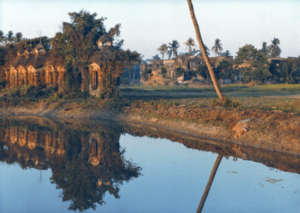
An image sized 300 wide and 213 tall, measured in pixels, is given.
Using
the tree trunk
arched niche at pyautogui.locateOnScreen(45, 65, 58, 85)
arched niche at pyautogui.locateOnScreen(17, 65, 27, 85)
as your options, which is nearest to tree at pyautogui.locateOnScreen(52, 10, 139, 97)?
arched niche at pyautogui.locateOnScreen(45, 65, 58, 85)

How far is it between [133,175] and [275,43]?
3834 inches

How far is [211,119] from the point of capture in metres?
17.4

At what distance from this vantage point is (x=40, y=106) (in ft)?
96.6

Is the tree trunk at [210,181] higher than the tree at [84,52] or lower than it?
lower

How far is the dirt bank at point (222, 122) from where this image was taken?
1355cm

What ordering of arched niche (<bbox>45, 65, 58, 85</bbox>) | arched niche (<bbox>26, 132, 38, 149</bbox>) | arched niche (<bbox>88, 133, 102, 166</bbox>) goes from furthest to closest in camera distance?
arched niche (<bbox>45, 65, 58, 85</bbox>), arched niche (<bbox>26, 132, 38, 149</bbox>), arched niche (<bbox>88, 133, 102, 166</bbox>)

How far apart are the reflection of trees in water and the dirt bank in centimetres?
320

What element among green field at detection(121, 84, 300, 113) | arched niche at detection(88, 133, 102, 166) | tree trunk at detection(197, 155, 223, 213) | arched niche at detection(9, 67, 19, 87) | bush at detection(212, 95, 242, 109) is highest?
arched niche at detection(9, 67, 19, 87)

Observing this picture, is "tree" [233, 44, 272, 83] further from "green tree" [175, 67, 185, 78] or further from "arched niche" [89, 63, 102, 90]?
"arched niche" [89, 63, 102, 90]

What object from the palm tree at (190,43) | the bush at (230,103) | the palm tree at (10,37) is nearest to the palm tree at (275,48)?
the palm tree at (190,43)

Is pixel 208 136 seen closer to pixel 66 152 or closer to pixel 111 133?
pixel 111 133

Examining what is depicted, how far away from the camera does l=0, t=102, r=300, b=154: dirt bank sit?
13.6 meters

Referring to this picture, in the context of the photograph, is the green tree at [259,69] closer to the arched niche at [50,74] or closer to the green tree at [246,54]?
the green tree at [246,54]

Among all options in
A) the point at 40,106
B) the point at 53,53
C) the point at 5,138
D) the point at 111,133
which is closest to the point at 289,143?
the point at 111,133
